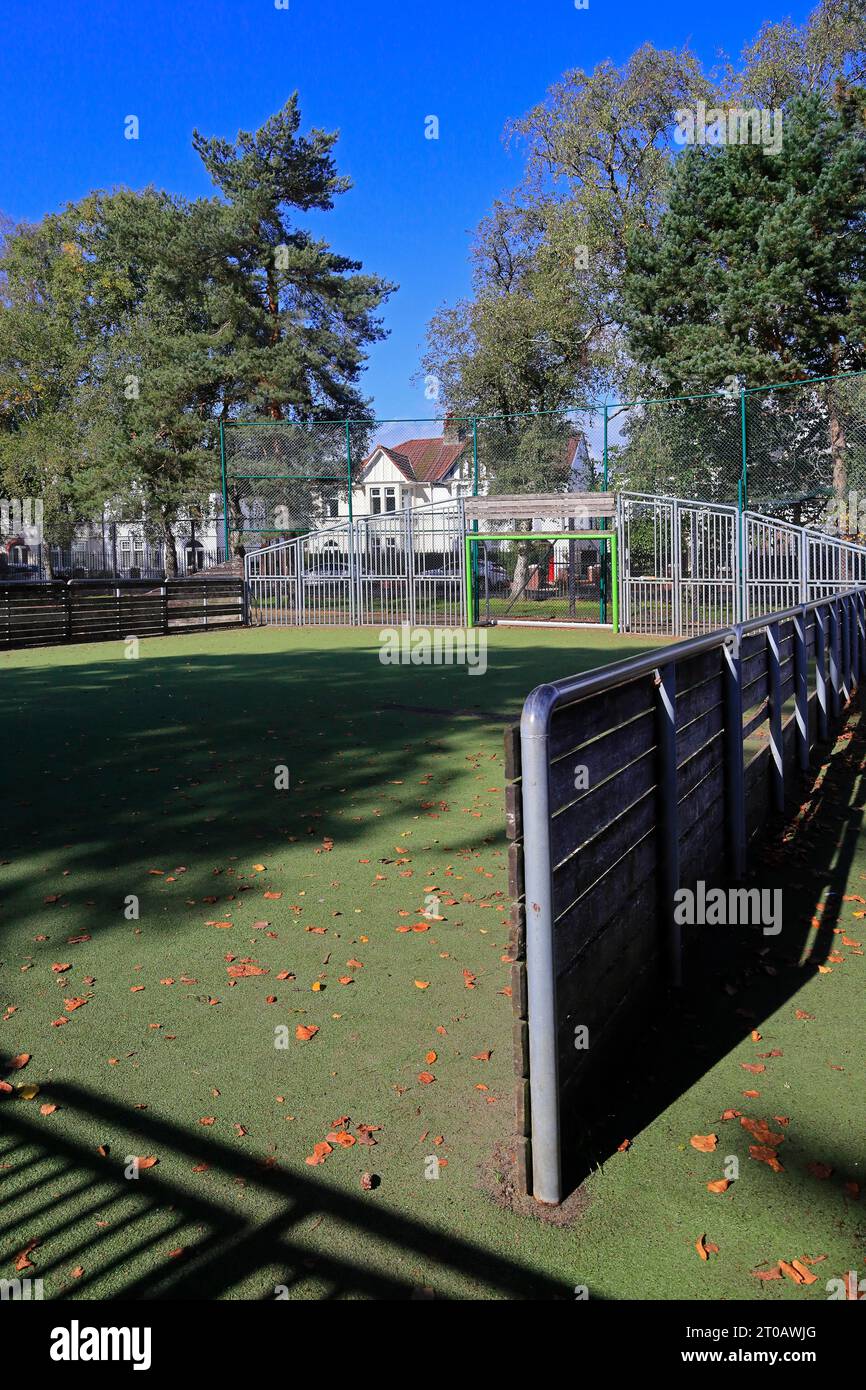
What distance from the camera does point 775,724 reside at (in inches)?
274

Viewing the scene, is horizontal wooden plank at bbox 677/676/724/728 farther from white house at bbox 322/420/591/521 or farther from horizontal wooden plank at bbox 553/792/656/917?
white house at bbox 322/420/591/521

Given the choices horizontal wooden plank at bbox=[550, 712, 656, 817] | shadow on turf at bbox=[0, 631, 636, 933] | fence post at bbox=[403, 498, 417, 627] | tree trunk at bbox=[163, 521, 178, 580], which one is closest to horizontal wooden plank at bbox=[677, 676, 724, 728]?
horizontal wooden plank at bbox=[550, 712, 656, 817]

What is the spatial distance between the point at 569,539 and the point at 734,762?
2244cm

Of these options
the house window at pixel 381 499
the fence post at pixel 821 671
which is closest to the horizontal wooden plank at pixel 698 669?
the fence post at pixel 821 671

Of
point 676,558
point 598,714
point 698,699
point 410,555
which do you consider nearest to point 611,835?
point 598,714

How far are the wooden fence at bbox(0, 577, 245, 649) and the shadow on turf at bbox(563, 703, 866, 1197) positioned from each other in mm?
18588

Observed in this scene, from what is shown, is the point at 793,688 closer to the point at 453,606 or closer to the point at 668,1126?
the point at 668,1126

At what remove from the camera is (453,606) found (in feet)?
96.2

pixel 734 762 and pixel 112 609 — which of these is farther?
pixel 112 609

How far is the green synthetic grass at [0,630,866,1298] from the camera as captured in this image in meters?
2.74

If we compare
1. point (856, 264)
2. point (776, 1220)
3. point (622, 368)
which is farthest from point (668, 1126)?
point (622, 368)

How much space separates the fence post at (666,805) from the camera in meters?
4.27

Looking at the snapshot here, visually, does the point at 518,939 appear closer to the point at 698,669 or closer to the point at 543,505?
the point at 698,669

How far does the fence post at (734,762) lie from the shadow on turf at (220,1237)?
3074 mm
